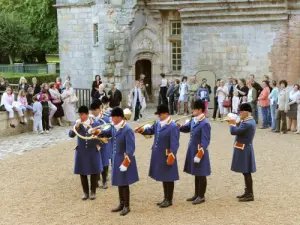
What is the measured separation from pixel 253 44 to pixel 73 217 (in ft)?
41.6

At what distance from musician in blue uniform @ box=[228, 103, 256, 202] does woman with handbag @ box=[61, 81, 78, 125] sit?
941 centimetres

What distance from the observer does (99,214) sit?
8195 mm

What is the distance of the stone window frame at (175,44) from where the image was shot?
21.0 m

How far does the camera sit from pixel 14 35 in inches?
1368

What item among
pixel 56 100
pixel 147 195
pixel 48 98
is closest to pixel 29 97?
pixel 48 98

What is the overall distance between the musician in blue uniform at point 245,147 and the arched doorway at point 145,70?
1320 cm

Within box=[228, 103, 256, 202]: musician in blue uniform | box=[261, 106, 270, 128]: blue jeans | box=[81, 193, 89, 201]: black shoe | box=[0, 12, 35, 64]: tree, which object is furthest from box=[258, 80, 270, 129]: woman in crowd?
box=[0, 12, 35, 64]: tree

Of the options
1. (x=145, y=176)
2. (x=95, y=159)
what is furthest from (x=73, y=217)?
(x=145, y=176)

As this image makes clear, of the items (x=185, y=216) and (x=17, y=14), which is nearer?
(x=185, y=216)

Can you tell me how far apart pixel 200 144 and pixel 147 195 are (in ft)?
4.91

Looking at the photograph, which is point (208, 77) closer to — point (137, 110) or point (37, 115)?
point (137, 110)

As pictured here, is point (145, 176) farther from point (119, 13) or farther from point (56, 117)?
point (119, 13)

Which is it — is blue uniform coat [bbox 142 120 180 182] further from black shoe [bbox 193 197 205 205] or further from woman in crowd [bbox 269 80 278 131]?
woman in crowd [bbox 269 80 278 131]

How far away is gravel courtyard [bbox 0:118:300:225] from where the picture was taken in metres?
7.98
